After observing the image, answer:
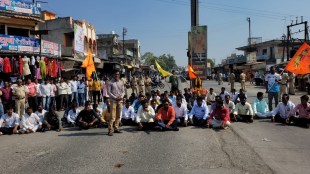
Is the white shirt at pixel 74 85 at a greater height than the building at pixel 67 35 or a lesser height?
lesser

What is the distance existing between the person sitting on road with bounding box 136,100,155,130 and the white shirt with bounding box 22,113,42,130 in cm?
327

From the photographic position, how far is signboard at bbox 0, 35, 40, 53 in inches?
816

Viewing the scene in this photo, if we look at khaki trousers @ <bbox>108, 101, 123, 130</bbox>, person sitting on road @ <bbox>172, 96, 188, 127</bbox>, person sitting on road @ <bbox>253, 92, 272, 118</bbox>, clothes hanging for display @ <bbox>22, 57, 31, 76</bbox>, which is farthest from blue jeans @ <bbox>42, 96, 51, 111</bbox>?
person sitting on road @ <bbox>253, 92, 272, 118</bbox>

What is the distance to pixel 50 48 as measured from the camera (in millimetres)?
24000

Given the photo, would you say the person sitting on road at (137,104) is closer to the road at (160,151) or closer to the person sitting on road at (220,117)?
the road at (160,151)

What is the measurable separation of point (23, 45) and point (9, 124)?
1114cm

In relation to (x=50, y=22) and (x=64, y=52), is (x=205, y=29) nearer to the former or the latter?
(x=64, y=52)

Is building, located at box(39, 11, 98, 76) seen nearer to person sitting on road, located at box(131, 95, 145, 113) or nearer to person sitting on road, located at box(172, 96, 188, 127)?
person sitting on road, located at box(131, 95, 145, 113)

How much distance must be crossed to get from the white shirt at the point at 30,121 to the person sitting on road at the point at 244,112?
681cm

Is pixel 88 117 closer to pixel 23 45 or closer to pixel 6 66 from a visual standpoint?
→ pixel 6 66

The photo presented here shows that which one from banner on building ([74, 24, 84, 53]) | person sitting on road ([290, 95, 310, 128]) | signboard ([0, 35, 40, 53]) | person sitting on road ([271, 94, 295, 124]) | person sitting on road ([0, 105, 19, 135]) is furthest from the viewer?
banner on building ([74, 24, 84, 53])

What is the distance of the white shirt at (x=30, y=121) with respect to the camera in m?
11.9

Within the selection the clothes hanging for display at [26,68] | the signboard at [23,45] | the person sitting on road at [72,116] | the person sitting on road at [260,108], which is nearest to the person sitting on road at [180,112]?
the person sitting on road at [260,108]

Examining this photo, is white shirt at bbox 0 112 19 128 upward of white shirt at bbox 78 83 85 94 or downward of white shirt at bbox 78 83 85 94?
downward
